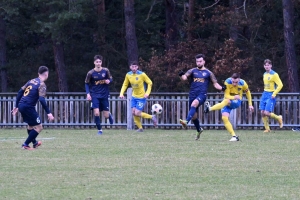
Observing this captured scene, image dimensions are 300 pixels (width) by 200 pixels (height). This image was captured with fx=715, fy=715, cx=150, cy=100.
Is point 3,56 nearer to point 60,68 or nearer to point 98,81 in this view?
point 60,68

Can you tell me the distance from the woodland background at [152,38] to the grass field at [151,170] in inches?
560

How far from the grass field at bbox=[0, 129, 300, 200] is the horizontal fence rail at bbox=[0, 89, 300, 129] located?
21.2 feet

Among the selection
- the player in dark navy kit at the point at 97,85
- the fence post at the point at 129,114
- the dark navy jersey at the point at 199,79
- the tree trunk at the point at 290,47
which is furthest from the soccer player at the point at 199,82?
the tree trunk at the point at 290,47

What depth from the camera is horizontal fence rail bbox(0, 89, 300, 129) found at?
23.6 meters

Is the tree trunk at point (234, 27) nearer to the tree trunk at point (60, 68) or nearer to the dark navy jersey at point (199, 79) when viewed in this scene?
the tree trunk at point (60, 68)

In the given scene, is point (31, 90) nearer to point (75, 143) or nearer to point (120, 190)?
point (75, 143)

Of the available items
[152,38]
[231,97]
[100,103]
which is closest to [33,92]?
[231,97]

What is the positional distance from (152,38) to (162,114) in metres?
13.4

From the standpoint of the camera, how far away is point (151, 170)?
456 inches

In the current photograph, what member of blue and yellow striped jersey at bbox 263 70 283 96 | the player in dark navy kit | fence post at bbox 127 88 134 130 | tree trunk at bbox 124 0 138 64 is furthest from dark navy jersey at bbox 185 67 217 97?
tree trunk at bbox 124 0 138 64

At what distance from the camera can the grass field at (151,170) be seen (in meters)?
9.38

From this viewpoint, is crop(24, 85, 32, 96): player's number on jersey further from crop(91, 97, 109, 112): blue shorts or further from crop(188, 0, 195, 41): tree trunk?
crop(188, 0, 195, 41): tree trunk

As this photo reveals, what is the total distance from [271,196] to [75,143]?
8482 mm

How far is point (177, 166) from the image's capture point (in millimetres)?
12070
